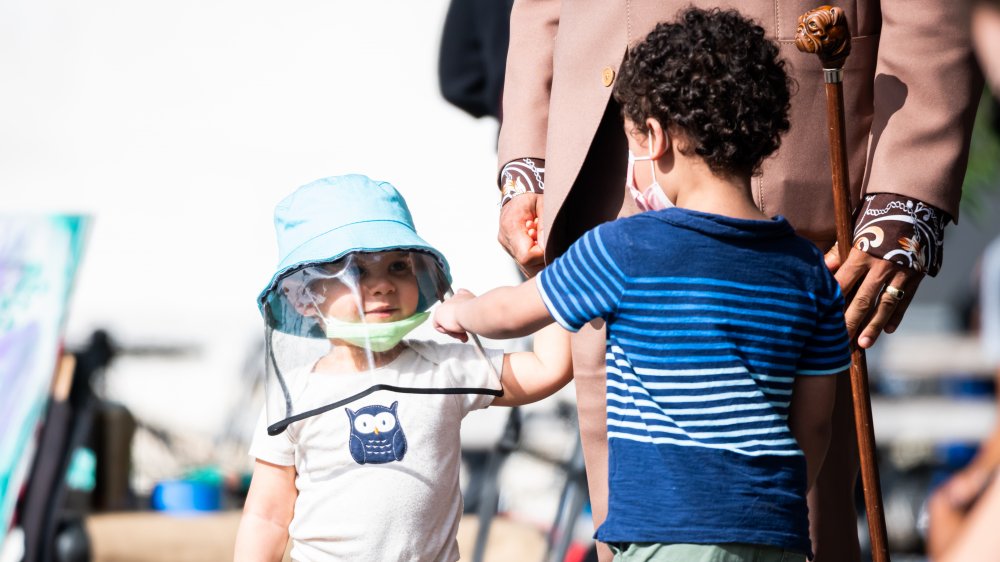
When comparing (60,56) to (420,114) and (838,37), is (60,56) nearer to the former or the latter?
(420,114)

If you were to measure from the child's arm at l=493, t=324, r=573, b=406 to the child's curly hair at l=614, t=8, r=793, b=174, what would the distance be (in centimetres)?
58

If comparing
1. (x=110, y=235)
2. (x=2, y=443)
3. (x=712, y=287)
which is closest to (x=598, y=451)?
(x=712, y=287)

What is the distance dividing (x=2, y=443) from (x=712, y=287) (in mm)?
2708

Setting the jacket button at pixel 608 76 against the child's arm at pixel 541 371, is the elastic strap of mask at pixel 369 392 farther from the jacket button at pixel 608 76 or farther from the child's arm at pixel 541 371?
the jacket button at pixel 608 76

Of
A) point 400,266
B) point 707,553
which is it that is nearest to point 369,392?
point 400,266

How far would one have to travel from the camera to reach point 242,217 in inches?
251

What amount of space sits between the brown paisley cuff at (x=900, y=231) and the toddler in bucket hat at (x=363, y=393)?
0.57m

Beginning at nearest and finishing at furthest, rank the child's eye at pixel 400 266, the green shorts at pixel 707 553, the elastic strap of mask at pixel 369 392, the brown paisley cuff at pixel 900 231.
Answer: the green shorts at pixel 707 553, the brown paisley cuff at pixel 900 231, the elastic strap of mask at pixel 369 392, the child's eye at pixel 400 266

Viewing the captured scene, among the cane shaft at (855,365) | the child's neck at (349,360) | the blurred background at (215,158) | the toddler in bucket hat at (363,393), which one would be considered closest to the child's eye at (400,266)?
the toddler in bucket hat at (363,393)

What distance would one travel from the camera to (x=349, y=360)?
7.04 feet

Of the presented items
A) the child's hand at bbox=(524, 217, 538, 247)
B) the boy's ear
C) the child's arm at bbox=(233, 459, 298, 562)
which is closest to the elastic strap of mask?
the child's arm at bbox=(233, 459, 298, 562)

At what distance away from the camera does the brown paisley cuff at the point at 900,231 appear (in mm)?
1798

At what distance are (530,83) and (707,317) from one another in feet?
2.44

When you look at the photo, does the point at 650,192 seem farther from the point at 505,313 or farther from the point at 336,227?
the point at 336,227
